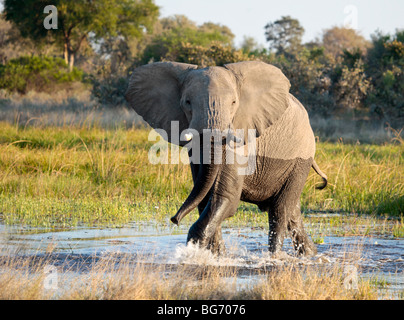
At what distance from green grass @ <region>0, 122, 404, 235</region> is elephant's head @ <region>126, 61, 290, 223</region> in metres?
2.30

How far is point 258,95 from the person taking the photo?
532 centimetres

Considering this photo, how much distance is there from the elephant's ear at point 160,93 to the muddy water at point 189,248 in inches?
41.2

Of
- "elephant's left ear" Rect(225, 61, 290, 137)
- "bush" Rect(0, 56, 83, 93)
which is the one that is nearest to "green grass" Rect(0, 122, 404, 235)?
"elephant's left ear" Rect(225, 61, 290, 137)

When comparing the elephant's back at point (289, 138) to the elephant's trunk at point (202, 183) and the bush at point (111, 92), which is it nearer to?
the elephant's trunk at point (202, 183)

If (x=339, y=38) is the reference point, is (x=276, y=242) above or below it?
below

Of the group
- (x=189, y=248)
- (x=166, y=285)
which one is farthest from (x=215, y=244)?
(x=166, y=285)

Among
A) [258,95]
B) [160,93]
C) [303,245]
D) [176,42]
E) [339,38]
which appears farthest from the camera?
[339,38]

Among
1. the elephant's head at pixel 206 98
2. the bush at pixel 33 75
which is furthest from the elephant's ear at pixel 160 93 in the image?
the bush at pixel 33 75

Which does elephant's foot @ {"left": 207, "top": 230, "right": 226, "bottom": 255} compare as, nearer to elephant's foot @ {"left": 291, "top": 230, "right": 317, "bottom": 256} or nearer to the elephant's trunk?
the elephant's trunk

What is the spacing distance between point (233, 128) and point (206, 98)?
0.39 m

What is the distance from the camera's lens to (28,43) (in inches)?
1395

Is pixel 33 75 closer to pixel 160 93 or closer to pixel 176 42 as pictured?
pixel 176 42

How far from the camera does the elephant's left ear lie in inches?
206

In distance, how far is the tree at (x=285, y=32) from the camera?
44.4 meters
